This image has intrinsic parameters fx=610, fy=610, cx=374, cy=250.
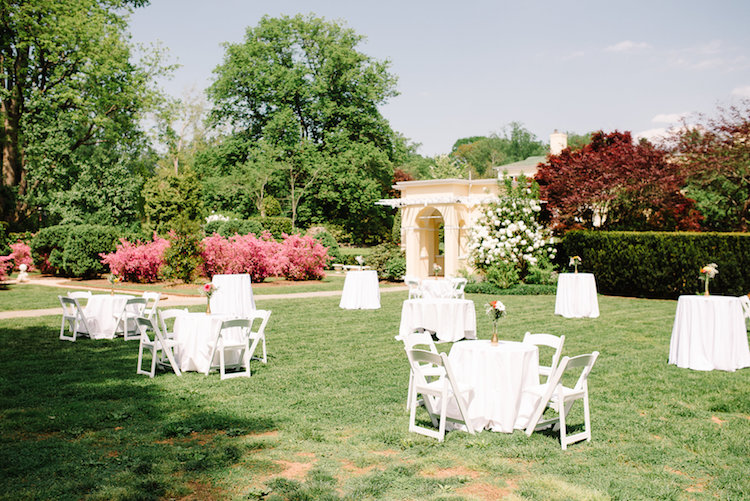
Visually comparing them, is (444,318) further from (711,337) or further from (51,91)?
(51,91)

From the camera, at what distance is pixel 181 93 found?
51.2 meters

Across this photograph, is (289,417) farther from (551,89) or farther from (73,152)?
(73,152)

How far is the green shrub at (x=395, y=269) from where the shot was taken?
25.2 meters

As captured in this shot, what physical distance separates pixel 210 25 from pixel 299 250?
11.4 metres

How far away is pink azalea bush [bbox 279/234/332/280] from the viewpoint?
79.3ft

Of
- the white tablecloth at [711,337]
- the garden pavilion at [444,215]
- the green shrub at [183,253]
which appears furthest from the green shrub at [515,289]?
the white tablecloth at [711,337]

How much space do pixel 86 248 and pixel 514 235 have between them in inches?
636

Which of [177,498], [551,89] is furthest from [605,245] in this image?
[177,498]

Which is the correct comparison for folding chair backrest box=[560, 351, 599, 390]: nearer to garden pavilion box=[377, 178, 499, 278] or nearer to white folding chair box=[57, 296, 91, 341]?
white folding chair box=[57, 296, 91, 341]

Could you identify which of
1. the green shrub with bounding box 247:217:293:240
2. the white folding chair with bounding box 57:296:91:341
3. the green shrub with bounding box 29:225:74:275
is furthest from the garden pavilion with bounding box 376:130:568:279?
the white folding chair with bounding box 57:296:91:341

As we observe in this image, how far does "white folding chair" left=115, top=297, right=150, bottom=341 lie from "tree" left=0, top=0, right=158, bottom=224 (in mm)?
20389

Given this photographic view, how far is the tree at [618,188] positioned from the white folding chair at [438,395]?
53.7 ft

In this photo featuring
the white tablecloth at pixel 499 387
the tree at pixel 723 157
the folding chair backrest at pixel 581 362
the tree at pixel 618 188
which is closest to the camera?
the folding chair backrest at pixel 581 362

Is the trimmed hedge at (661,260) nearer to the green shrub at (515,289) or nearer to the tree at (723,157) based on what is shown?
the green shrub at (515,289)
